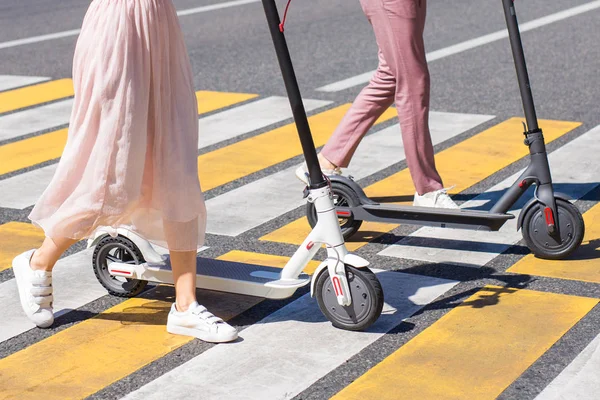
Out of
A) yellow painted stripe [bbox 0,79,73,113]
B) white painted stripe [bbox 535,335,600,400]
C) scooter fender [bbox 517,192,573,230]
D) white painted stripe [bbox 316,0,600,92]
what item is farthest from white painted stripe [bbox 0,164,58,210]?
white painted stripe [bbox 535,335,600,400]

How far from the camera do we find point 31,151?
7289 mm

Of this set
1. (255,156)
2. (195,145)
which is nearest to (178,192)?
(195,145)

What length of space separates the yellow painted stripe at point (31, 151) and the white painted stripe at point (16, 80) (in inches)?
76.6

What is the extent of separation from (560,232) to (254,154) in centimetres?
279

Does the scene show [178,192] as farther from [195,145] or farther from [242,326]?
[242,326]

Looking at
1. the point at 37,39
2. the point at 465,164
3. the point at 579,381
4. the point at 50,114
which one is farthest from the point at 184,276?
the point at 37,39

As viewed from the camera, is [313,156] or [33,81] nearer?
[313,156]

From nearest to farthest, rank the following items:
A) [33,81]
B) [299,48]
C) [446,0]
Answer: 1. [33,81]
2. [299,48]
3. [446,0]

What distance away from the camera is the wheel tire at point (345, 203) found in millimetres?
5133

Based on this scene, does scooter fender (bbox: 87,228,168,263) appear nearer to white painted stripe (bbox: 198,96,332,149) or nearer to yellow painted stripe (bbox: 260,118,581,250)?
yellow painted stripe (bbox: 260,118,581,250)

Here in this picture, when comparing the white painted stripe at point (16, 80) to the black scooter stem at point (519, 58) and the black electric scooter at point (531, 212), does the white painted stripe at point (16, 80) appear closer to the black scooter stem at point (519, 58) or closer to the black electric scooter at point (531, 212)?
the black electric scooter at point (531, 212)

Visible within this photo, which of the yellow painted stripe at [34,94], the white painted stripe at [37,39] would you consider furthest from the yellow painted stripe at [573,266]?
the white painted stripe at [37,39]

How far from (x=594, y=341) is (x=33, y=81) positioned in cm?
690

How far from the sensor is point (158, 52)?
3955 mm
